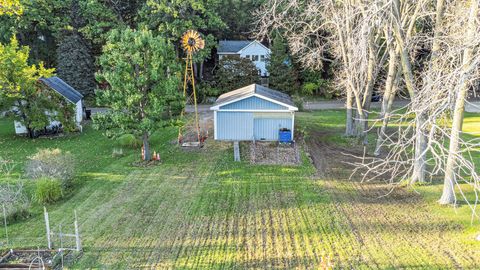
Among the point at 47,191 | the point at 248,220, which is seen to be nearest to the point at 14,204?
the point at 47,191

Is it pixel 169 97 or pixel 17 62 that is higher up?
pixel 17 62

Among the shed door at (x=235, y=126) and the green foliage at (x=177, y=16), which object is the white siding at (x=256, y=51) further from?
the shed door at (x=235, y=126)

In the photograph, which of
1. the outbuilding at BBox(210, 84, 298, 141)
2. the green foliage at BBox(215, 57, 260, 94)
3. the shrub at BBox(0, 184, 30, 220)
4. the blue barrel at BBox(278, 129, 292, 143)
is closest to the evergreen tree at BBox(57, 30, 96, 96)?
the green foliage at BBox(215, 57, 260, 94)

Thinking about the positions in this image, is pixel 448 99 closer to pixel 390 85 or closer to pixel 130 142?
pixel 390 85

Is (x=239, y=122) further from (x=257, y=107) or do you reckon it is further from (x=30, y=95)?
(x=30, y=95)

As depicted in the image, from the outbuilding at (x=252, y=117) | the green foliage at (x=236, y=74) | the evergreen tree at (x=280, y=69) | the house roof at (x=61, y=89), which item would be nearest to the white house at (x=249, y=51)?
the evergreen tree at (x=280, y=69)

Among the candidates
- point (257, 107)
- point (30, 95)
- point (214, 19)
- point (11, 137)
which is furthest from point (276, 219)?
point (214, 19)

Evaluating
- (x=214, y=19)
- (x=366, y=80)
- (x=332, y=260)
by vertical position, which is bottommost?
(x=332, y=260)
